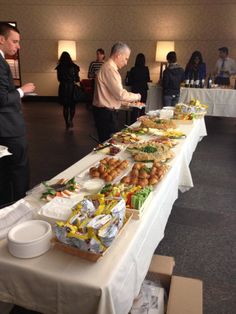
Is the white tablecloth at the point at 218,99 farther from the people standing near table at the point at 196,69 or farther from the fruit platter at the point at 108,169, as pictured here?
the fruit platter at the point at 108,169

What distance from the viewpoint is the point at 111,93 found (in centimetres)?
286

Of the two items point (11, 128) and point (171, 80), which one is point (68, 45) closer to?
point (171, 80)

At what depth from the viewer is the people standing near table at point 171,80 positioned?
17.2 feet

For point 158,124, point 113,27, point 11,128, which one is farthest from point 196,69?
point 11,128

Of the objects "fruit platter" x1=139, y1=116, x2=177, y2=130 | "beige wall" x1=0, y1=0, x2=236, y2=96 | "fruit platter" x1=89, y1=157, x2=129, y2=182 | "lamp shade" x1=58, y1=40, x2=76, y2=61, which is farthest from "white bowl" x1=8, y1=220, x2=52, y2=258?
"lamp shade" x1=58, y1=40, x2=76, y2=61

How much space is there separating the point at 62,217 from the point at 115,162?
67 centimetres

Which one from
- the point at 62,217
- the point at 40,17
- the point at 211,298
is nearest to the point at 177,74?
the point at 211,298

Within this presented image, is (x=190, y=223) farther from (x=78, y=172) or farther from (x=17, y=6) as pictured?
(x=17, y=6)

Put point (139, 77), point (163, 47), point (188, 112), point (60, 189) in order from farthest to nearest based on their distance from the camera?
point (163, 47)
point (139, 77)
point (188, 112)
point (60, 189)

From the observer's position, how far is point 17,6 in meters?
Result: 8.56

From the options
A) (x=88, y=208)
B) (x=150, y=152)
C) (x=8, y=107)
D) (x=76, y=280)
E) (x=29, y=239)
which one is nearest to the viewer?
(x=76, y=280)

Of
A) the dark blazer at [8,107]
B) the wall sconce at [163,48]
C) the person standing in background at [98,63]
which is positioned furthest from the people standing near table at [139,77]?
the dark blazer at [8,107]

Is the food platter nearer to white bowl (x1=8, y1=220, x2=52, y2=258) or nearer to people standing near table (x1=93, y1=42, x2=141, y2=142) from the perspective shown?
white bowl (x1=8, y1=220, x2=52, y2=258)

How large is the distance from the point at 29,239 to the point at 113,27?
8.02 meters
